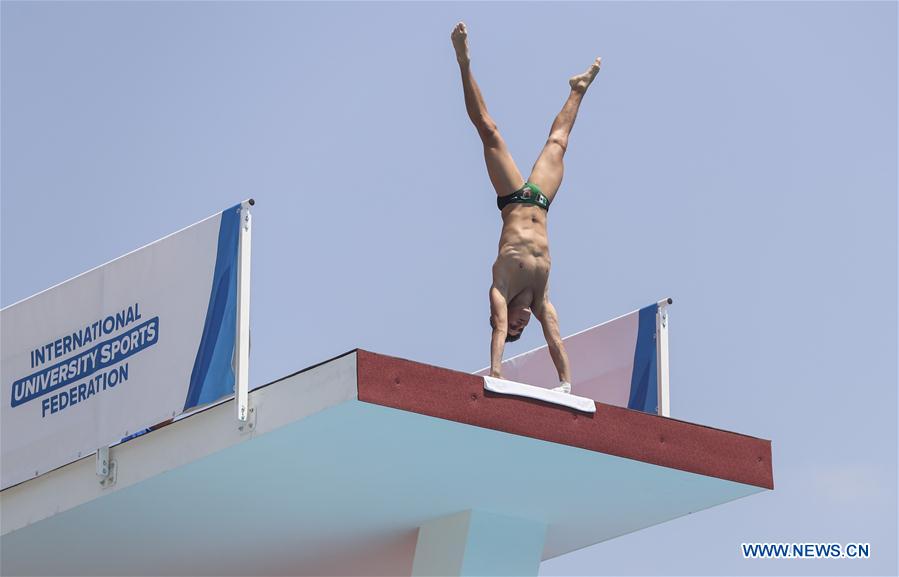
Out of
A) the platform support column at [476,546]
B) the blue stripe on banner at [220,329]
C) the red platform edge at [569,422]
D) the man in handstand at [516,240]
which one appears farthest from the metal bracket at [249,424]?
the platform support column at [476,546]

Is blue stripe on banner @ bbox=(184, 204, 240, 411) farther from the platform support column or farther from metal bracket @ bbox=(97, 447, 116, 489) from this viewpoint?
the platform support column

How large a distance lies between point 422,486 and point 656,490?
2645 mm

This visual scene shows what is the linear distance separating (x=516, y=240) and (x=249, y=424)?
359 cm

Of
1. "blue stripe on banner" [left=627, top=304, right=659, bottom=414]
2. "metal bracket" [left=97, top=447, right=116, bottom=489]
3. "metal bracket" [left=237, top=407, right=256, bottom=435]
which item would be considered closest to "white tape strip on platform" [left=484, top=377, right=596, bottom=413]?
"blue stripe on banner" [left=627, top=304, right=659, bottom=414]

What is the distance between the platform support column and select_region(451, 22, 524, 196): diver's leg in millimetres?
3636

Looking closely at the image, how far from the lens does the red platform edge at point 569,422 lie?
608 inches

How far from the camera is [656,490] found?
18156mm

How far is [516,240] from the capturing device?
17531mm

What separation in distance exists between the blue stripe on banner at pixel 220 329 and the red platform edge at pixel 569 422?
148 cm

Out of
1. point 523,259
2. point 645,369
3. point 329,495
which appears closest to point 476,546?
point 329,495

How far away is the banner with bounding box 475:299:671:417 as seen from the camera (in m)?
18.8

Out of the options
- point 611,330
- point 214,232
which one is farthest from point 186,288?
point 611,330

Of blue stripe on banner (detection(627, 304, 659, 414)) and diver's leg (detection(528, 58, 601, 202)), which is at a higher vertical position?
diver's leg (detection(528, 58, 601, 202))

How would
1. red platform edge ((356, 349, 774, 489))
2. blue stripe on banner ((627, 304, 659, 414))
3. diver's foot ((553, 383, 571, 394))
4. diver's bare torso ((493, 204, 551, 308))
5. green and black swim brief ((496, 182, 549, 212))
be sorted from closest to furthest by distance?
1. red platform edge ((356, 349, 774, 489))
2. diver's foot ((553, 383, 571, 394))
3. diver's bare torso ((493, 204, 551, 308))
4. green and black swim brief ((496, 182, 549, 212))
5. blue stripe on banner ((627, 304, 659, 414))
